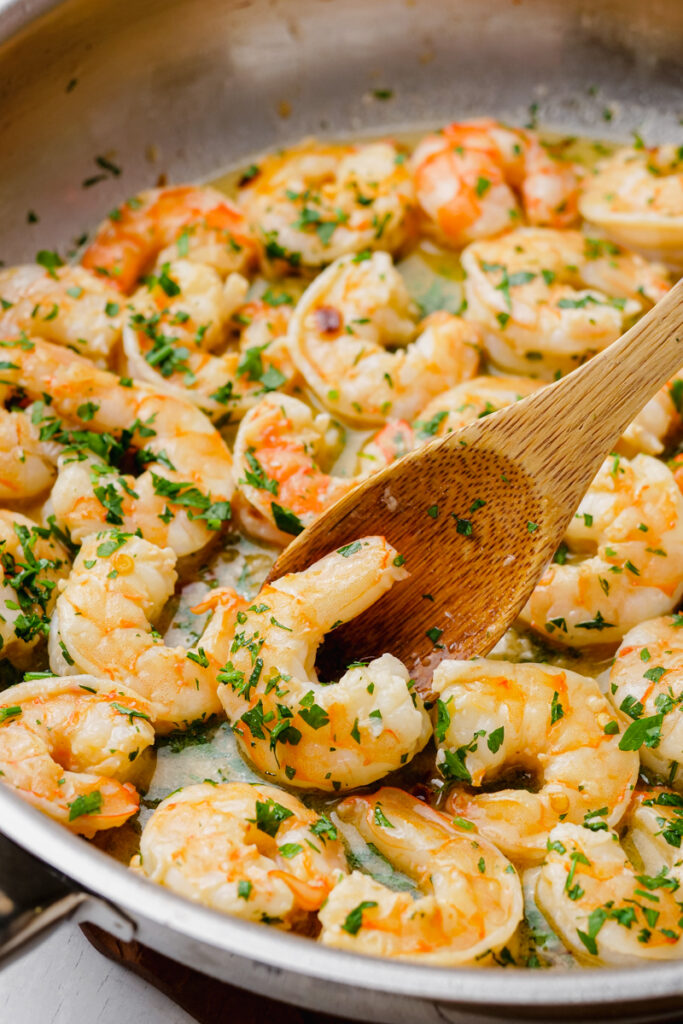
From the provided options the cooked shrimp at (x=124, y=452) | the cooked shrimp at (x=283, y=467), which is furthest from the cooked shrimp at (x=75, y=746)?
the cooked shrimp at (x=283, y=467)

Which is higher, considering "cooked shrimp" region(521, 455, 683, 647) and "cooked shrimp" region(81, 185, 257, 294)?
"cooked shrimp" region(81, 185, 257, 294)

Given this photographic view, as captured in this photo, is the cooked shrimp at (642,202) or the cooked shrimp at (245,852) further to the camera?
the cooked shrimp at (642,202)

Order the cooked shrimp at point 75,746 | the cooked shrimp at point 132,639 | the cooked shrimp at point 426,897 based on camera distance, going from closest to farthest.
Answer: the cooked shrimp at point 426,897 → the cooked shrimp at point 75,746 → the cooked shrimp at point 132,639

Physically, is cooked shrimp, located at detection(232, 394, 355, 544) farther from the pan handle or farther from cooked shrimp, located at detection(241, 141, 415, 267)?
the pan handle

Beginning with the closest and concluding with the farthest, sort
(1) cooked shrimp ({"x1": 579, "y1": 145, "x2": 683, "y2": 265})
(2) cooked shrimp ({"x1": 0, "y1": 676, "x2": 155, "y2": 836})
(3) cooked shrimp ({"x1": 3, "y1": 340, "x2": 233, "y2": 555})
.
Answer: (2) cooked shrimp ({"x1": 0, "y1": 676, "x2": 155, "y2": 836}) < (3) cooked shrimp ({"x1": 3, "y1": 340, "x2": 233, "y2": 555}) < (1) cooked shrimp ({"x1": 579, "y1": 145, "x2": 683, "y2": 265})

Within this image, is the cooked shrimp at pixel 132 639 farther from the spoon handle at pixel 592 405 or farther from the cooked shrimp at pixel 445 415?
the spoon handle at pixel 592 405

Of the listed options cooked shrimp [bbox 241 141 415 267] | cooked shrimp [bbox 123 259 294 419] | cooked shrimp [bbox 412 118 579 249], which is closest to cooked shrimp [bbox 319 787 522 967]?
cooked shrimp [bbox 123 259 294 419]

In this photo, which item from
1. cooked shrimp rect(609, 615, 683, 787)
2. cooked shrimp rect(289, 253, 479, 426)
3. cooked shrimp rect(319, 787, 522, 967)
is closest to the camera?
cooked shrimp rect(319, 787, 522, 967)
